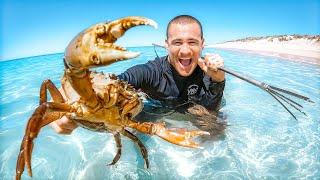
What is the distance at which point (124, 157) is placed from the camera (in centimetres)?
510

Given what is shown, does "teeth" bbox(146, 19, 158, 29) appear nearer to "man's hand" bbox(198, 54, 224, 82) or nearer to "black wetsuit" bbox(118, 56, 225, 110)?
"man's hand" bbox(198, 54, 224, 82)

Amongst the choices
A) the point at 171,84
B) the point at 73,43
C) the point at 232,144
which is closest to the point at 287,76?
the point at 232,144

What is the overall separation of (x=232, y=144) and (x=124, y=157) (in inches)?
66.8

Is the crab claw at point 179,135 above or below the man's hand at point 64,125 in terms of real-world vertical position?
above

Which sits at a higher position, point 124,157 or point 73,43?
point 73,43

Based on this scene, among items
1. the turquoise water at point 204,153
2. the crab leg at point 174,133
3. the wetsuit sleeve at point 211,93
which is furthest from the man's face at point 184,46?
Answer: the crab leg at point 174,133

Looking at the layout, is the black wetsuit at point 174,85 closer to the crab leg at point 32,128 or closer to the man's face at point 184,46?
the man's face at point 184,46

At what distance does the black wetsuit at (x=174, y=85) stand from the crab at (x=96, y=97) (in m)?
1.12

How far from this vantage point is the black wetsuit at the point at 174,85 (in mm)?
4605

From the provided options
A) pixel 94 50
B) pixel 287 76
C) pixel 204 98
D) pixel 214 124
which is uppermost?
pixel 94 50

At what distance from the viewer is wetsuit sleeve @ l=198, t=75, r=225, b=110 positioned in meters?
4.55

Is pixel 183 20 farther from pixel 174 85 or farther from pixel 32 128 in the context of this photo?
pixel 32 128

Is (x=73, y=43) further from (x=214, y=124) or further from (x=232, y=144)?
(x=232, y=144)

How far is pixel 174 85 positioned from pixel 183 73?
9.9 inches
